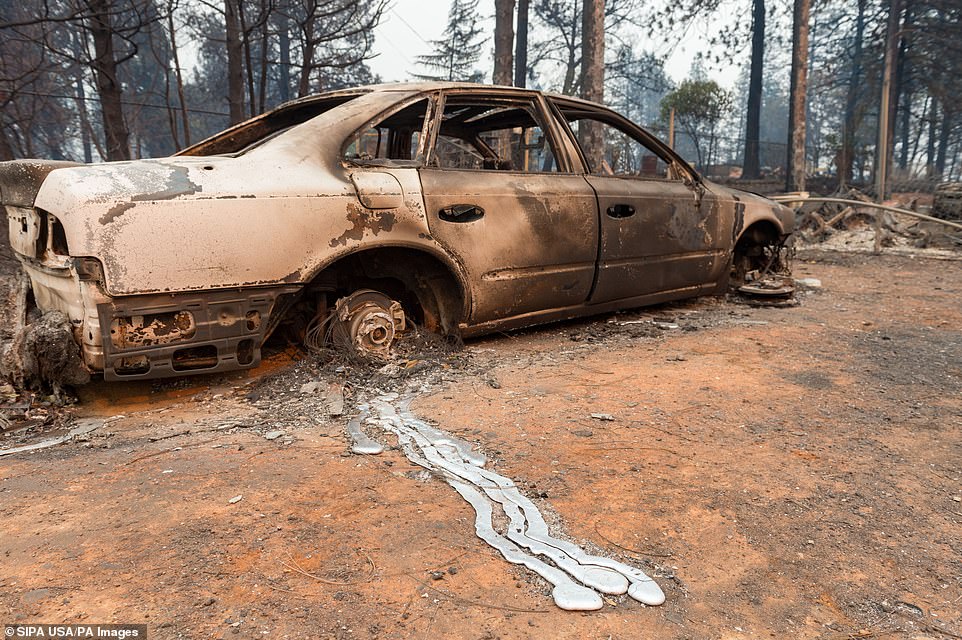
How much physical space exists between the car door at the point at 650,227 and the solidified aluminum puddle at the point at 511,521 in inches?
79.5

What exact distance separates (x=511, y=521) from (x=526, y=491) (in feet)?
0.69

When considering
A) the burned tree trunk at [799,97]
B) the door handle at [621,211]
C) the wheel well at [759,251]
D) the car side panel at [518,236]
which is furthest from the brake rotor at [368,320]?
the burned tree trunk at [799,97]

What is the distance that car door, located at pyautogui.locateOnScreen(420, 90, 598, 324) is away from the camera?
344 cm

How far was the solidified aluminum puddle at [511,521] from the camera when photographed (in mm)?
1557

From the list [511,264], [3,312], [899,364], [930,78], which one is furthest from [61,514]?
[930,78]

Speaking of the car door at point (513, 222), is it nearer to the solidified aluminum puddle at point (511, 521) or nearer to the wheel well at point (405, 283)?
the wheel well at point (405, 283)

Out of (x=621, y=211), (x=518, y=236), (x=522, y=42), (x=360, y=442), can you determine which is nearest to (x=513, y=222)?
(x=518, y=236)

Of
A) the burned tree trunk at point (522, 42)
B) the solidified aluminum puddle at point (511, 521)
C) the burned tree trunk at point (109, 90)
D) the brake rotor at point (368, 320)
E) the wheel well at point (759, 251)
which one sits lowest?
the solidified aluminum puddle at point (511, 521)

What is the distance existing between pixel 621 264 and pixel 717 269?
4.22ft

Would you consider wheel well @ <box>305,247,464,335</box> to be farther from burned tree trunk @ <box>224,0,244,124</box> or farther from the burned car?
burned tree trunk @ <box>224,0,244,124</box>

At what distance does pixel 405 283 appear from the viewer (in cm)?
361

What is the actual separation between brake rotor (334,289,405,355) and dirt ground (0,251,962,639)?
172mm

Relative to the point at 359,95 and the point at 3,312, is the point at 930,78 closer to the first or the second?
the point at 359,95

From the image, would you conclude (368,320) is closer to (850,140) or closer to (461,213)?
(461,213)
